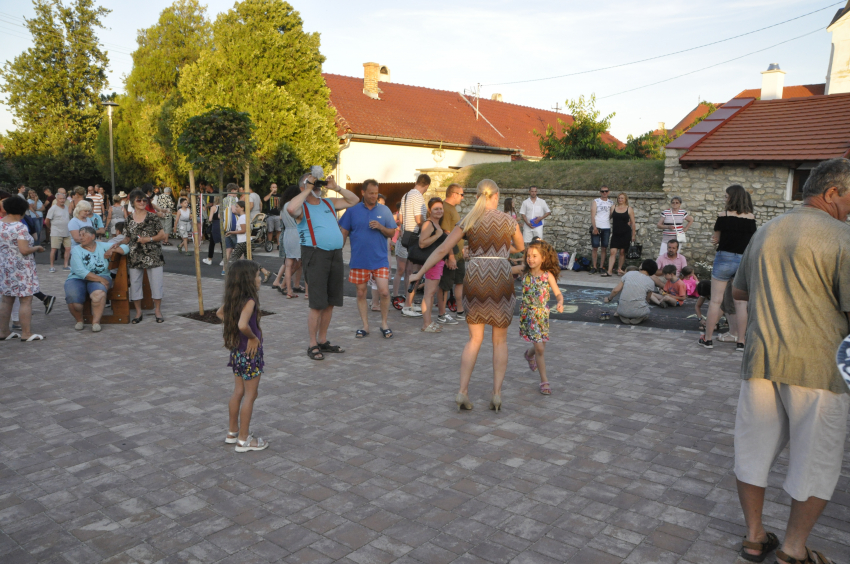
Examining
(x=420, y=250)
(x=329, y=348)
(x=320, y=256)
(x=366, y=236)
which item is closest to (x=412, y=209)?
(x=420, y=250)

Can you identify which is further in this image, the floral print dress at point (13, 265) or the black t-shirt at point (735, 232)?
the floral print dress at point (13, 265)

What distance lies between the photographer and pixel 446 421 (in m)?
5.16

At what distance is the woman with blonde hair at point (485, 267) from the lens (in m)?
5.24

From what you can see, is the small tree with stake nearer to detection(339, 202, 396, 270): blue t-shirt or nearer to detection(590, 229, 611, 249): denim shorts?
detection(339, 202, 396, 270): blue t-shirt

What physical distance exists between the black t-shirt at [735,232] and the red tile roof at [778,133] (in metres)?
8.33

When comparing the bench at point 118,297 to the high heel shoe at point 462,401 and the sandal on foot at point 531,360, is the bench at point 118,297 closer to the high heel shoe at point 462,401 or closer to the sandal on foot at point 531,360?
the high heel shoe at point 462,401

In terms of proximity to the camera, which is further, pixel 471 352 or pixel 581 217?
pixel 581 217

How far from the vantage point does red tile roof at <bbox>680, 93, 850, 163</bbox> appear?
14.2 m

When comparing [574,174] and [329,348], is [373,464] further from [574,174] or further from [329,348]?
[574,174]

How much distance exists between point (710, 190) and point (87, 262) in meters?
13.4

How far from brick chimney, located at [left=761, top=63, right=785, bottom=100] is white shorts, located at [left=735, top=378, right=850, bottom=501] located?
17.9 m

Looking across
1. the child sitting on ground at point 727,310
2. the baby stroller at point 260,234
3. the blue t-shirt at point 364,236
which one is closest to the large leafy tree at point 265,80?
the baby stroller at point 260,234

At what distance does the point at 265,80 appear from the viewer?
75.8 ft

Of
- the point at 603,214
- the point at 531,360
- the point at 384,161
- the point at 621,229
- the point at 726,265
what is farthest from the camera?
the point at 384,161
